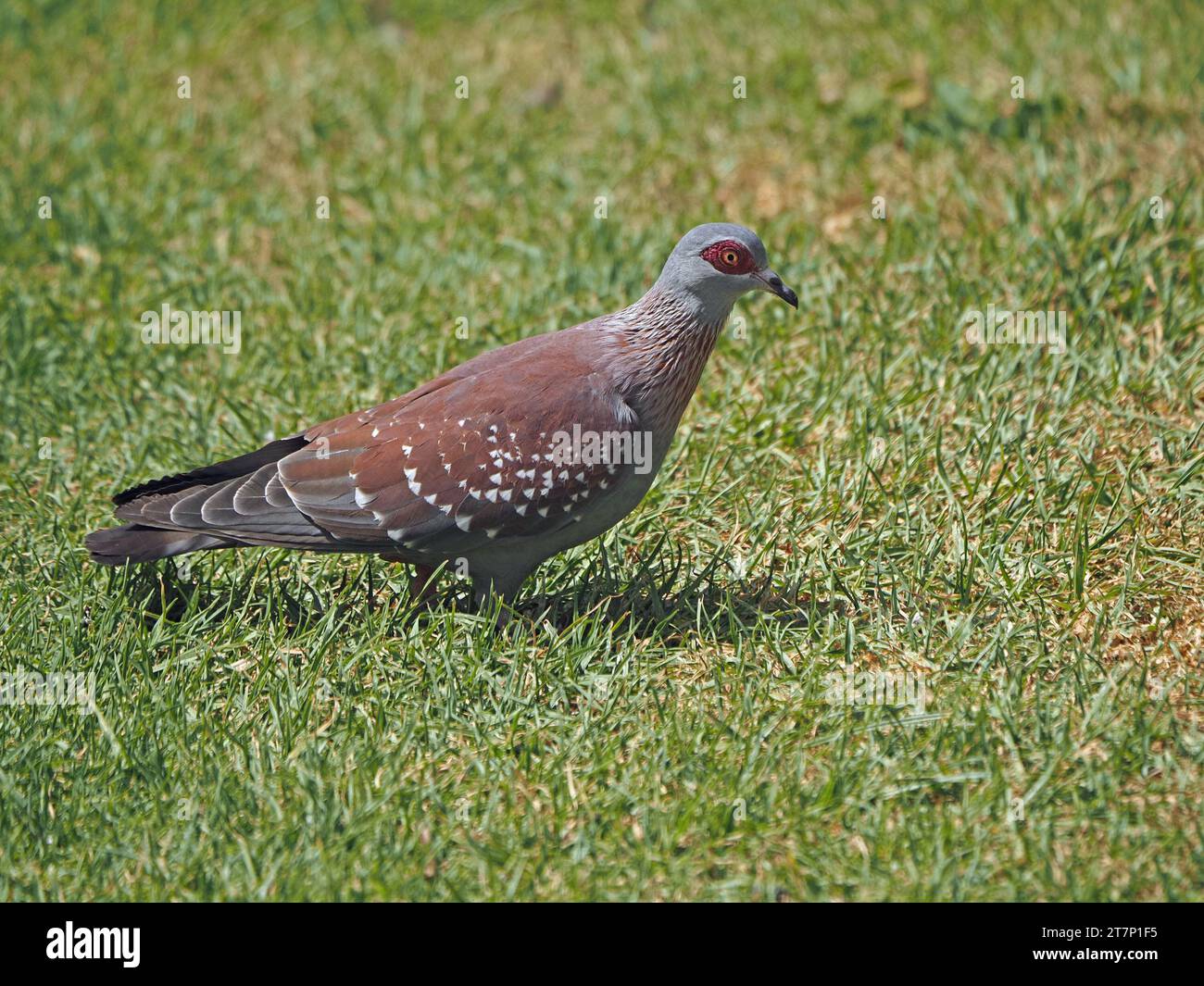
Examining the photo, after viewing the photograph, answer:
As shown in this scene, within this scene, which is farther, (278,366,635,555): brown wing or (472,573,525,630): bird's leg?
(472,573,525,630): bird's leg

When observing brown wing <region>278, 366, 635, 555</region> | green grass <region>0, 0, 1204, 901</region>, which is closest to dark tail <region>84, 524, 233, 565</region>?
green grass <region>0, 0, 1204, 901</region>

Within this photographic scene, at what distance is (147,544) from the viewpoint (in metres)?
4.66

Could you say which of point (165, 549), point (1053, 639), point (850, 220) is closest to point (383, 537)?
point (165, 549)

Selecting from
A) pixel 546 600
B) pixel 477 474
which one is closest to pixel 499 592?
pixel 546 600

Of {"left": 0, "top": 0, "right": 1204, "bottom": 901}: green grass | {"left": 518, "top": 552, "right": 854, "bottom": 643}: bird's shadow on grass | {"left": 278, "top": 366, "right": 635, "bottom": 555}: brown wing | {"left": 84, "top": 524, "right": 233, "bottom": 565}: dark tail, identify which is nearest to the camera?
{"left": 0, "top": 0, "right": 1204, "bottom": 901}: green grass

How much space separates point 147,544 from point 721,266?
221 centimetres

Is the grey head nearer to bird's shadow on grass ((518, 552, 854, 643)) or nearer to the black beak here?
the black beak

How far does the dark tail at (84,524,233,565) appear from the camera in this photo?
4.64 meters

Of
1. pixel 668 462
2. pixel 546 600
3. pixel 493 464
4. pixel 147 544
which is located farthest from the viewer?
pixel 668 462

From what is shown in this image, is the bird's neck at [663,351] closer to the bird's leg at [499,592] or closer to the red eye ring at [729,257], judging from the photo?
the red eye ring at [729,257]

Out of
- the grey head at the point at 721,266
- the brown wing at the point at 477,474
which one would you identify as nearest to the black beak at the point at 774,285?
the grey head at the point at 721,266

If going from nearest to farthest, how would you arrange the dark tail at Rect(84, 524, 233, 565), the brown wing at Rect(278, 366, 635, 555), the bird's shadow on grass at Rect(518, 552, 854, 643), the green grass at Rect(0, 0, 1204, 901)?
the green grass at Rect(0, 0, 1204, 901) < the brown wing at Rect(278, 366, 635, 555) < the dark tail at Rect(84, 524, 233, 565) < the bird's shadow on grass at Rect(518, 552, 854, 643)

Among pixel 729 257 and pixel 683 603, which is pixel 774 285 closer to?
pixel 729 257
